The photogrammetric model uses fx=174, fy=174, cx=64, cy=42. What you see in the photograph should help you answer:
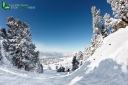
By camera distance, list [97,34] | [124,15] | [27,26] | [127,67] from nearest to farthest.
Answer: [127,67] < [124,15] < [27,26] < [97,34]

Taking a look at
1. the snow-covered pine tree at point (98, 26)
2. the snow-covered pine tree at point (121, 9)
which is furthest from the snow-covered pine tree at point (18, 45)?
the snow-covered pine tree at point (98, 26)

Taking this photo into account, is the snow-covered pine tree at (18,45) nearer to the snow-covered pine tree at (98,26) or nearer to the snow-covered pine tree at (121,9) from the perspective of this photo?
the snow-covered pine tree at (121,9)

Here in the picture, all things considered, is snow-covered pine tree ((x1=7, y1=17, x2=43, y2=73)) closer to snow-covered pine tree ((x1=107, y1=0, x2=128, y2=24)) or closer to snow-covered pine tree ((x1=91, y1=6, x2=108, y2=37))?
snow-covered pine tree ((x1=107, y1=0, x2=128, y2=24))

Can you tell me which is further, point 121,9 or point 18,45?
point 18,45

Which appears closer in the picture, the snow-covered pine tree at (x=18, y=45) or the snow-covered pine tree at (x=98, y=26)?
the snow-covered pine tree at (x=18, y=45)

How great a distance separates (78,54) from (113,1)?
56024mm

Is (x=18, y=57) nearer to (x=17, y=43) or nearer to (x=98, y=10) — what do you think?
(x=17, y=43)

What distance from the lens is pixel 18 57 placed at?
131 feet

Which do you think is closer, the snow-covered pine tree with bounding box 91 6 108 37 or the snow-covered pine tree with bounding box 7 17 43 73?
the snow-covered pine tree with bounding box 7 17 43 73

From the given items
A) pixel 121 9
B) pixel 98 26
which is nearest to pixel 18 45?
pixel 121 9

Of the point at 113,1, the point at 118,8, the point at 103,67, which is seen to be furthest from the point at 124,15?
the point at 103,67

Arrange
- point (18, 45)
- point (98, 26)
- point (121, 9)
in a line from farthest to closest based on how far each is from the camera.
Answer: point (98, 26), point (18, 45), point (121, 9)

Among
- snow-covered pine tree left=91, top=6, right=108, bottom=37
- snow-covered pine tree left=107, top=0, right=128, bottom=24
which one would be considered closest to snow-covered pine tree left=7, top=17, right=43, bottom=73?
snow-covered pine tree left=107, top=0, right=128, bottom=24

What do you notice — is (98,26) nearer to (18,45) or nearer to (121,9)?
(121,9)
